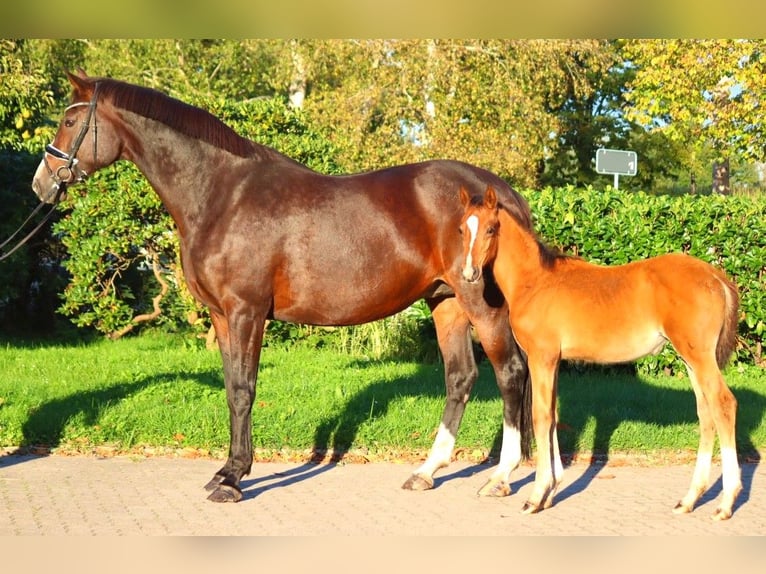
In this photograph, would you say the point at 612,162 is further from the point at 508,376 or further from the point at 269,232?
the point at 269,232

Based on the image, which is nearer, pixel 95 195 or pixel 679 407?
pixel 679 407

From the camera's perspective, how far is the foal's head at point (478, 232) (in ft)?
18.6

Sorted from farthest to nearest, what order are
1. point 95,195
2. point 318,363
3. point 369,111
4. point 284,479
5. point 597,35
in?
1. point 369,111
2. point 95,195
3. point 318,363
4. point 284,479
5. point 597,35

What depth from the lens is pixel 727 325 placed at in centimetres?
574

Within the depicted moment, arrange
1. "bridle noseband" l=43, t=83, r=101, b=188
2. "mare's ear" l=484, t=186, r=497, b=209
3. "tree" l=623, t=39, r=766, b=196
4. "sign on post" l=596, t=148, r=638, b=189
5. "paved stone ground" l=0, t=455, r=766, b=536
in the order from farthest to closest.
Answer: "tree" l=623, t=39, r=766, b=196 → "sign on post" l=596, t=148, r=638, b=189 → "bridle noseband" l=43, t=83, r=101, b=188 → "mare's ear" l=484, t=186, r=497, b=209 → "paved stone ground" l=0, t=455, r=766, b=536

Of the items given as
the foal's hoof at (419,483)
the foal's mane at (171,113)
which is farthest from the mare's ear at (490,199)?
the foal's hoof at (419,483)

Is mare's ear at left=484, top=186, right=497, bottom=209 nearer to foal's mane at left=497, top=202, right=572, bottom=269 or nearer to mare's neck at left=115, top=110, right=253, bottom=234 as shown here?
foal's mane at left=497, top=202, right=572, bottom=269

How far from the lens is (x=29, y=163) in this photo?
43.1 feet

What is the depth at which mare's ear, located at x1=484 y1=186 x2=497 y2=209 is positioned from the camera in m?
5.86

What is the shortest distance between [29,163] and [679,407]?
9545 mm

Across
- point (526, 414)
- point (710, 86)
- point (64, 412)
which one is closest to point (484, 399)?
point (526, 414)

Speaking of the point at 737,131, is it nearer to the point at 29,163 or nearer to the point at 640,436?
the point at 640,436

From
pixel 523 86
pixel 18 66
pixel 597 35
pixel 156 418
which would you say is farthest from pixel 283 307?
pixel 523 86

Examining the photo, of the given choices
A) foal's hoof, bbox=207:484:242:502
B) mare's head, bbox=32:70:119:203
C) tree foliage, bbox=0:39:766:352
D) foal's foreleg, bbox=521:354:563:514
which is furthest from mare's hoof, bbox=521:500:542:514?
tree foliage, bbox=0:39:766:352
